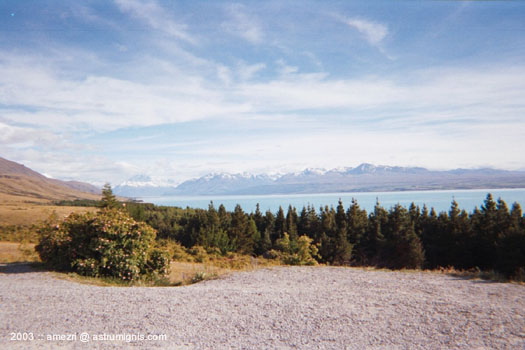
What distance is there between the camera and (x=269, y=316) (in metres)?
6.94

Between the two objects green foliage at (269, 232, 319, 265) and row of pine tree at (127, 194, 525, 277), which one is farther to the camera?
row of pine tree at (127, 194, 525, 277)


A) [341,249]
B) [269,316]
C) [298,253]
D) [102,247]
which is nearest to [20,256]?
[102,247]

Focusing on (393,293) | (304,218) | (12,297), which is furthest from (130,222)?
(304,218)

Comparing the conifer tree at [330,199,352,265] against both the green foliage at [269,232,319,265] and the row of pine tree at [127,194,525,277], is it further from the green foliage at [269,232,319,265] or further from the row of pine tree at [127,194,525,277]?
the green foliage at [269,232,319,265]

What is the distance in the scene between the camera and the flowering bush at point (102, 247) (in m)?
12.0

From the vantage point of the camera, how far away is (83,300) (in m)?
7.98

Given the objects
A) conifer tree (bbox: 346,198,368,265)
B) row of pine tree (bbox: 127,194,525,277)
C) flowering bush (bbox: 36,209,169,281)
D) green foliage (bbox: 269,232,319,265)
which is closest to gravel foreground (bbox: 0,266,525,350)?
flowering bush (bbox: 36,209,169,281)

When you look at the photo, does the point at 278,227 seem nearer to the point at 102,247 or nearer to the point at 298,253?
the point at 298,253

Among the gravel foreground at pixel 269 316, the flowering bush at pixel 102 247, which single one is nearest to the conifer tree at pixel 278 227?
the flowering bush at pixel 102 247

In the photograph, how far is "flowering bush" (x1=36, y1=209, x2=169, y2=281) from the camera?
1197cm

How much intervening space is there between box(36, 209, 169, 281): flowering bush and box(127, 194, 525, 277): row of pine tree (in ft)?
79.2

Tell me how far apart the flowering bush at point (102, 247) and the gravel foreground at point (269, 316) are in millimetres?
1937

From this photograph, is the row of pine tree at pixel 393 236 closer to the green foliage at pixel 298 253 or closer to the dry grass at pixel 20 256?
the green foliage at pixel 298 253

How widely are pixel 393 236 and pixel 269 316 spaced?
179ft
